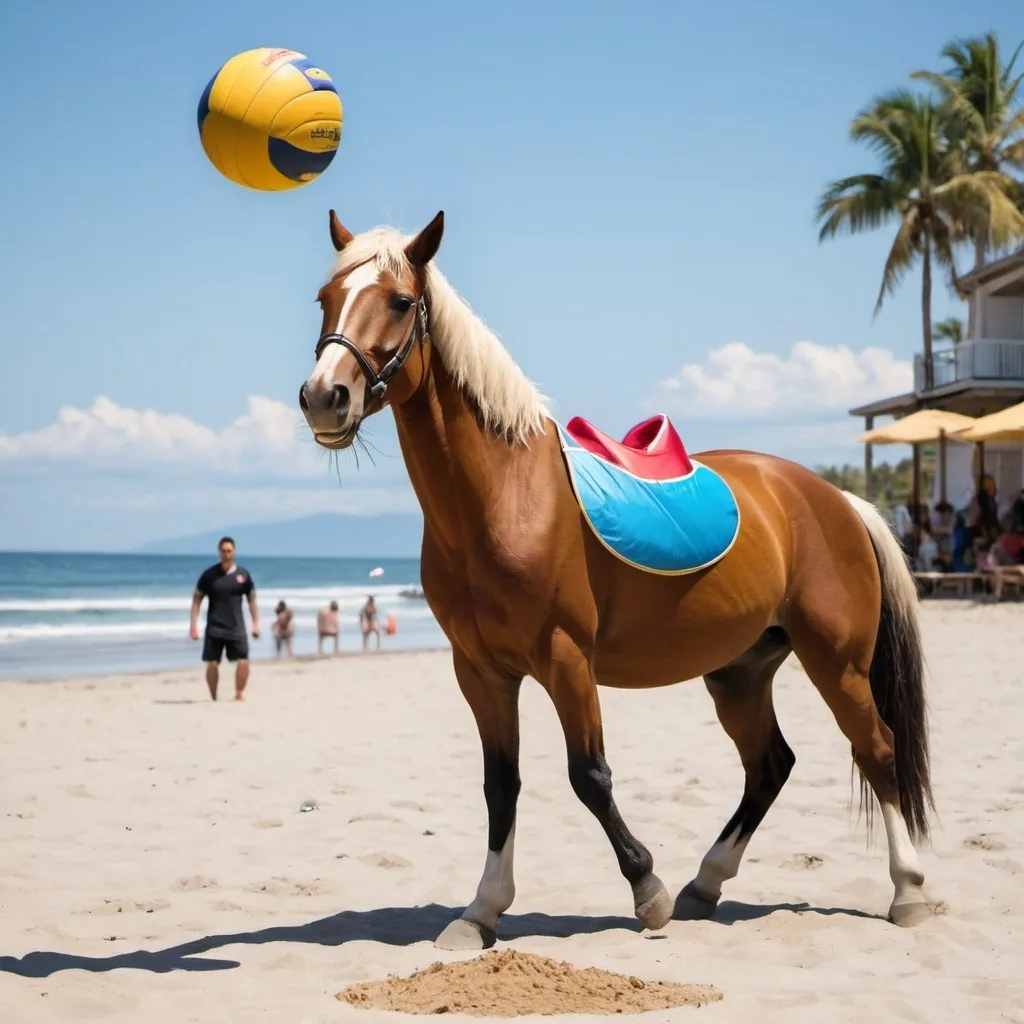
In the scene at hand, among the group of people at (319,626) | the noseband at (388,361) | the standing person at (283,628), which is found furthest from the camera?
the group of people at (319,626)

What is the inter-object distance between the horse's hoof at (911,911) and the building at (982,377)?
23.1m

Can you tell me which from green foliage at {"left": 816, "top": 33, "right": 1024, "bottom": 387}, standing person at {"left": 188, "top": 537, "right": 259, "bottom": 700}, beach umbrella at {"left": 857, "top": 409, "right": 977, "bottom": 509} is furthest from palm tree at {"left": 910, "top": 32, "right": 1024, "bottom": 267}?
standing person at {"left": 188, "top": 537, "right": 259, "bottom": 700}

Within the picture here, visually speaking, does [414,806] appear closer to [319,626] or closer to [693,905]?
[693,905]

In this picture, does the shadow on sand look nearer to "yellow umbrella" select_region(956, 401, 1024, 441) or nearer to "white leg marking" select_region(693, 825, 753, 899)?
"white leg marking" select_region(693, 825, 753, 899)

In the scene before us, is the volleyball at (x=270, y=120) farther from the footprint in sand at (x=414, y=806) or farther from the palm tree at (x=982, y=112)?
the palm tree at (x=982, y=112)

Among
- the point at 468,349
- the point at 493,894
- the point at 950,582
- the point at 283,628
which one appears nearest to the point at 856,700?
the point at 493,894

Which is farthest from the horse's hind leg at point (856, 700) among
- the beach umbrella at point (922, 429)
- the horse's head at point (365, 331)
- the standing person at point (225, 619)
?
the beach umbrella at point (922, 429)

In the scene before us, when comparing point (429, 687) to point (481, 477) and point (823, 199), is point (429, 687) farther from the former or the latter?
point (823, 199)

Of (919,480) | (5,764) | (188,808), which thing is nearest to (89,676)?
(5,764)

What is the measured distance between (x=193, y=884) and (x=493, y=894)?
4.91 ft

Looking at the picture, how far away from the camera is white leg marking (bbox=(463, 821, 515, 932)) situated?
4156 mm

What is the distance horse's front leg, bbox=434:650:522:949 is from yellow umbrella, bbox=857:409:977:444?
1880cm

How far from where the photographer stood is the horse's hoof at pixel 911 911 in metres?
4.37

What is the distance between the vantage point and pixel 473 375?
404 centimetres
